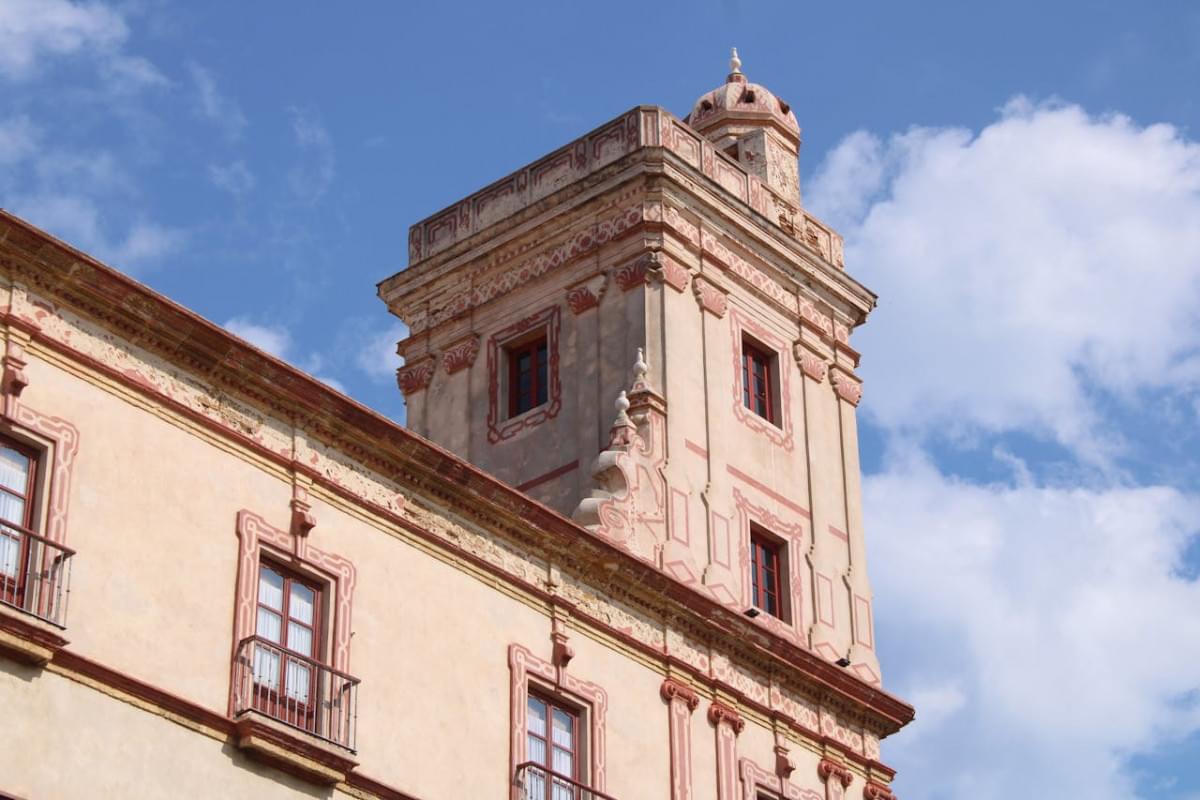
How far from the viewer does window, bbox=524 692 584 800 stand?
86.7 feet

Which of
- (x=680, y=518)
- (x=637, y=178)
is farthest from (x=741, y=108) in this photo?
(x=680, y=518)

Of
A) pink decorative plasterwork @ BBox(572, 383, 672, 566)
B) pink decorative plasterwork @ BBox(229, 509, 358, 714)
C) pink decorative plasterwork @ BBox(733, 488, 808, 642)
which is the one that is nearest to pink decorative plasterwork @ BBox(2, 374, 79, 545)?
pink decorative plasterwork @ BBox(229, 509, 358, 714)

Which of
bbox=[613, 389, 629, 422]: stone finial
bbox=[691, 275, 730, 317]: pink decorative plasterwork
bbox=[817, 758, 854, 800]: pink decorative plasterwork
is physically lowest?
bbox=[817, 758, 854, 800]: pink decorative plasterwork

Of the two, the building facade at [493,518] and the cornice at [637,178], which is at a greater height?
the cornice at [637,178]

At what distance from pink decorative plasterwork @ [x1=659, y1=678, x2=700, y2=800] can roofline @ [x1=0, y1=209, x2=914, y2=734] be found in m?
0.50

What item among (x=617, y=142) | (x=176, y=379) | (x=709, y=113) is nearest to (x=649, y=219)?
(x=617, y=142)

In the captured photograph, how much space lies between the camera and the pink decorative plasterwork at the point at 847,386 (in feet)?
117

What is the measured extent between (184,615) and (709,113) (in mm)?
18143

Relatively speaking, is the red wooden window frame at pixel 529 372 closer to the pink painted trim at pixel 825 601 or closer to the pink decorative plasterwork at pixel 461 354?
the pink decorative plasterwork at pixel 461 354

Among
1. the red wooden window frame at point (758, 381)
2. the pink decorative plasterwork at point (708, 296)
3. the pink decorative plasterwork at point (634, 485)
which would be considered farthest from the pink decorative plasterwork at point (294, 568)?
the red wooden window frame at point (758, 381)

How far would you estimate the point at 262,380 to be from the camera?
25109 mm

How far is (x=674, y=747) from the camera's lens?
2870 cm

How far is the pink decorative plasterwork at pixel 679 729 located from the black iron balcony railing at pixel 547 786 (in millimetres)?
1560

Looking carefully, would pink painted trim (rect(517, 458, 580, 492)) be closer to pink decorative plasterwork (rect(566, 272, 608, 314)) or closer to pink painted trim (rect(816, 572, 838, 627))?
pink decorative plasterwork (rect(566, 272, 608, 314))
